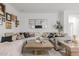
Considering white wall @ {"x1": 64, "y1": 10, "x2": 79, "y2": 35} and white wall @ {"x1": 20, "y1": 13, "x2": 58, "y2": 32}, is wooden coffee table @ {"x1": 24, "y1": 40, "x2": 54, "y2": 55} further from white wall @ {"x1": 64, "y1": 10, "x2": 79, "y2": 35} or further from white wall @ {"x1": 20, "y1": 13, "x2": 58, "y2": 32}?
white wall @ {"x1": 64, "y1": 10, "x2": 79, "y2": 35}

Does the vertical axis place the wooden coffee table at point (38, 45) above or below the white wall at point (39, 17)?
below

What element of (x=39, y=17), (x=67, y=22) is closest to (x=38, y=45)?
(x=39, y=17)

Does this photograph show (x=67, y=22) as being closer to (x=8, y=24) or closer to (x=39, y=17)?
(x=39, y=17)

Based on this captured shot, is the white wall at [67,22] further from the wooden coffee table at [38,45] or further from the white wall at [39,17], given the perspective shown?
the wooden coffee table at [38,45]

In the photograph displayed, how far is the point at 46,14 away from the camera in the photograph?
3160 mm

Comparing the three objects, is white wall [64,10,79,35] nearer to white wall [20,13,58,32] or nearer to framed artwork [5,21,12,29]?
white wall [20,13,58,32]

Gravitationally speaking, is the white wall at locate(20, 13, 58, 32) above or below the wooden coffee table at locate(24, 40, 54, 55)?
above

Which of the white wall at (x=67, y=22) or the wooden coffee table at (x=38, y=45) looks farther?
the wooden coffee table at (x=38, y=45)

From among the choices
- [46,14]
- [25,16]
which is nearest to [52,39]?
[46,14]

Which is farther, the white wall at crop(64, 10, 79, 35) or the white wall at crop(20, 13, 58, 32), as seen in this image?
the white wall at crop(20, 13, 58, 32)

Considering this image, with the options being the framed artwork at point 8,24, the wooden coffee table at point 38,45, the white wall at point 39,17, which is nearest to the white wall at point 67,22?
the white wall at point 39,17

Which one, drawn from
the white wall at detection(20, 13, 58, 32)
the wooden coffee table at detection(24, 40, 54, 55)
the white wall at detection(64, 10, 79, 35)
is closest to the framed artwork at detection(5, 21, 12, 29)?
the white wall at detection(20, 13, 58, 32)

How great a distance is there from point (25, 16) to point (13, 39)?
595 mm

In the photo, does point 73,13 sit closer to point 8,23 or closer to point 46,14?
point 46,14
